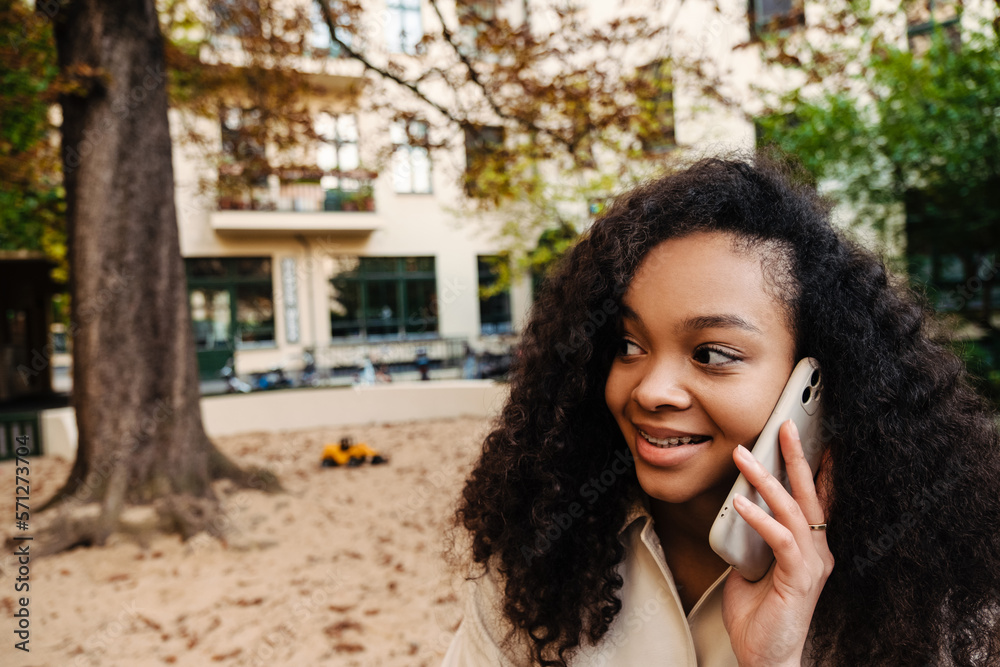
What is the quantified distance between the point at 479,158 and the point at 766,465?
20.9 ft

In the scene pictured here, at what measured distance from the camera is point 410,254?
1983 cm

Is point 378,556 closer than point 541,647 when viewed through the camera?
No

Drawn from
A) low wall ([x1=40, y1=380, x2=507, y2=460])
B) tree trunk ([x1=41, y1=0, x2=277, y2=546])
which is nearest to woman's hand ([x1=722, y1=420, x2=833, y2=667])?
tree trunk ([x1=41, y1=0, x2=277, y2=546])

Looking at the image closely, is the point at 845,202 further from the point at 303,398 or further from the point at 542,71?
the point at 303,398

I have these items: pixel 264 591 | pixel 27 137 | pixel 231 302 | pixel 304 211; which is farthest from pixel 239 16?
pixel 231 302

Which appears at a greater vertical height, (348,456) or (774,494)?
(774,494)

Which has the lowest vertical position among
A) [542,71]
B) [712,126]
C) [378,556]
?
[378,556]

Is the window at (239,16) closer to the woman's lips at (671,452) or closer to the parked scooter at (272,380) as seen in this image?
the woman's lips at (671,452)

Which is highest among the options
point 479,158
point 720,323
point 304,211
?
point 304,211

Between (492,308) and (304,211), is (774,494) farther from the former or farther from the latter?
(492,308)

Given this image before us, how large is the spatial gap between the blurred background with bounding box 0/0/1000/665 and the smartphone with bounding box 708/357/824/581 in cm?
45

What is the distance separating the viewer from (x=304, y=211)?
18.0 meters

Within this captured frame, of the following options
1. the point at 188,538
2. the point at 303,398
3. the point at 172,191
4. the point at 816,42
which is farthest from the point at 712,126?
the point at 188,538

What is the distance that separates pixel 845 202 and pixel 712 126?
4.21 meters
